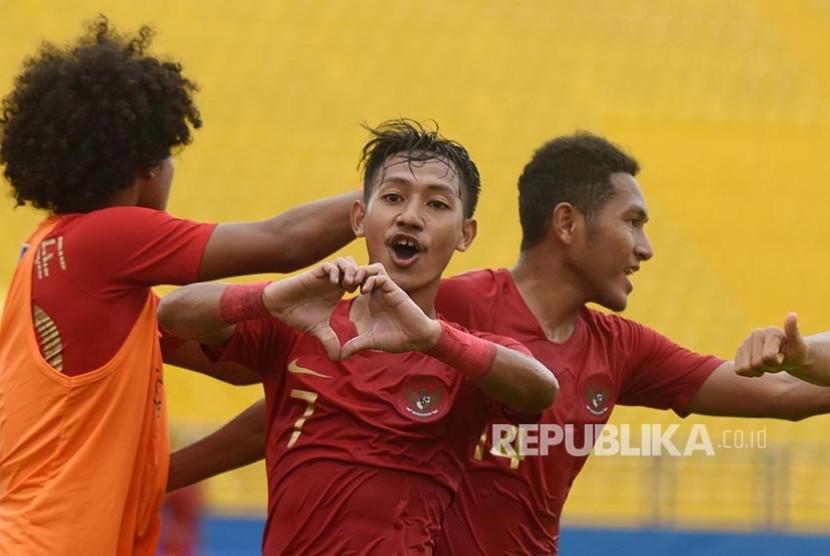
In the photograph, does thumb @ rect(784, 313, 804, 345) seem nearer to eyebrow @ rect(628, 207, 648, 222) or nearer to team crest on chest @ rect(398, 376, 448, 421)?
team crest on chest @ rect(398, 376, 448, 421)

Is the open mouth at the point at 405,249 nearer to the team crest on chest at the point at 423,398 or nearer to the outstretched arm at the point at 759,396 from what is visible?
the team crest on chest at the point at 423,398

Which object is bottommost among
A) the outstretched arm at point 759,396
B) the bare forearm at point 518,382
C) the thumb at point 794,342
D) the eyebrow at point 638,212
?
the bare forearm at point 518,382

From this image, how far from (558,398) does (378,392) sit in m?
0.79

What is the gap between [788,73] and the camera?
14.4m

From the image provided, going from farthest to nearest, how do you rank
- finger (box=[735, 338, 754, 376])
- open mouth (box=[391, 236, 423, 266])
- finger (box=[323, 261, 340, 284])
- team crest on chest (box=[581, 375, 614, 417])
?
team crest on chest (box=[581, 375, 614, 417]) → open mouth (box=[391, 236, 423, 266]) → finger (box=[735, 338, 754, 376]) → finger (box=[323, 261, 340, 284])

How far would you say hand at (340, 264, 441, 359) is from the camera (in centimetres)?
316

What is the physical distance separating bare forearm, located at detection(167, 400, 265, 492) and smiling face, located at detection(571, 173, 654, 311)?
1.06 meters

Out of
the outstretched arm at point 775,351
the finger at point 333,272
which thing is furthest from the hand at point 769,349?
the finger at point 333,272

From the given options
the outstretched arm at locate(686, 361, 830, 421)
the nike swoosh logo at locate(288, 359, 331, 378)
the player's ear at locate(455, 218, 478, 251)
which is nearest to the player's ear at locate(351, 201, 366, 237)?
the player's ear at locate(455, 218, 478, 251)

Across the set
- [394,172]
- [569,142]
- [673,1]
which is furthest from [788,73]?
[394,172]

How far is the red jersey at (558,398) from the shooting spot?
410 cm

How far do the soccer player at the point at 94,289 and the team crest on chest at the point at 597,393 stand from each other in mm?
991

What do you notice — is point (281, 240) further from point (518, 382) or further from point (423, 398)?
point (518, 382)

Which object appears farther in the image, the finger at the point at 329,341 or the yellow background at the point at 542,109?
the yellow background at the point at 542,109
